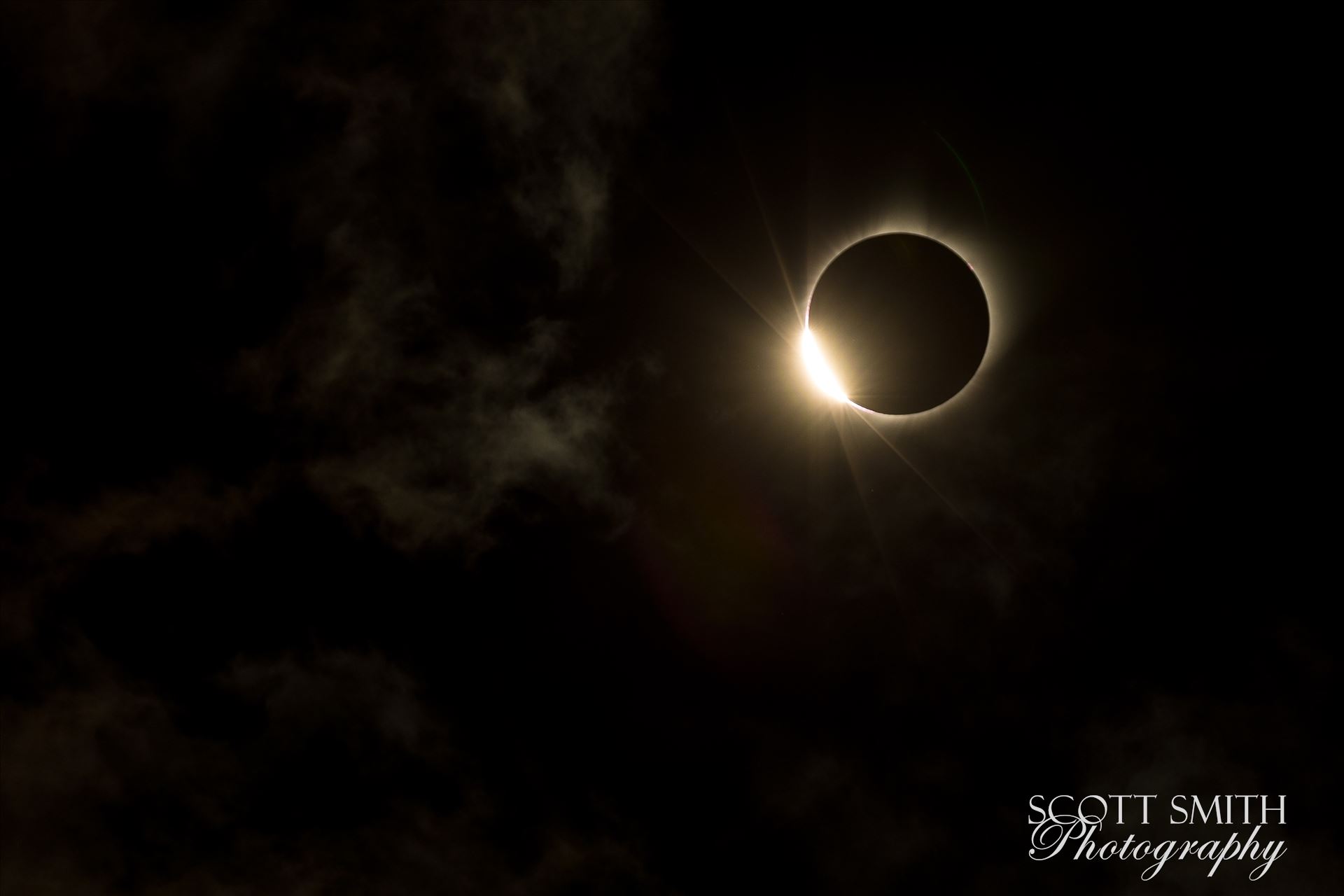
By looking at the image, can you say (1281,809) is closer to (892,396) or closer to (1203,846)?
(1203,846)

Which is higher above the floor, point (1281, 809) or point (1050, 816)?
point (1281, 809)

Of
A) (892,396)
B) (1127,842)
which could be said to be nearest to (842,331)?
(892,396)

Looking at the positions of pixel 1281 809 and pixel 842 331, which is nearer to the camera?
pixel 842 331

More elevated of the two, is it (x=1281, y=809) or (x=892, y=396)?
(x=892, y=396)

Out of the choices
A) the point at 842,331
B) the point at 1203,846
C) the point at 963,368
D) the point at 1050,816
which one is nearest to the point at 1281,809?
the point at 1203,846

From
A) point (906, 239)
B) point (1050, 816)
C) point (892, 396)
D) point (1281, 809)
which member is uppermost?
point (906, 239)

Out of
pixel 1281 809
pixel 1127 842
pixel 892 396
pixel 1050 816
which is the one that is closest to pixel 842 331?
pixel 892 396

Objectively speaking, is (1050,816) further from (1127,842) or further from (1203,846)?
(1203,846)

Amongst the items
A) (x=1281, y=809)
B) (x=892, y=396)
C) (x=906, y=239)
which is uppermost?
(x=906, y=239)

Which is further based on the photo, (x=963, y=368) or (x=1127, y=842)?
(x=1127, y=842)
